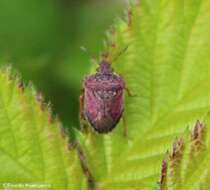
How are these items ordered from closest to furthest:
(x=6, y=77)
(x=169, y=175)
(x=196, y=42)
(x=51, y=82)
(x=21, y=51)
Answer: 1. (x=169, y=175)
2. (x=6, y=77)
3. (x=196, y=42)
4. (x=51, y=82)
5. (x=21, y=51)

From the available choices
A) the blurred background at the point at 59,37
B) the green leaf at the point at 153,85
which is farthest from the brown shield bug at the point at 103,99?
the blurred background at the point at 59,37

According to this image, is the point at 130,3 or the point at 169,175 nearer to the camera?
the point at 169,175

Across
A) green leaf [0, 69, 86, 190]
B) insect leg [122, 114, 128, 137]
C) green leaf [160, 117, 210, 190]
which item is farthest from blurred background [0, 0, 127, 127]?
green leaf [160, 117, 210, 190]

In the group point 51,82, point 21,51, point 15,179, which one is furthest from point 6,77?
point 21,51

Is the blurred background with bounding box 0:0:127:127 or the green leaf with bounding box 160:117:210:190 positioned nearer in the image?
the green leaf with bounding box 160:117:210:190

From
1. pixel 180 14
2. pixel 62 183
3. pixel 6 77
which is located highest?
pixel 180 14

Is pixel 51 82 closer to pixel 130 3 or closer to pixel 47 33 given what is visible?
pixel 47 33

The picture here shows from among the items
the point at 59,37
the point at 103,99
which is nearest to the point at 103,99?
the point at 103,99

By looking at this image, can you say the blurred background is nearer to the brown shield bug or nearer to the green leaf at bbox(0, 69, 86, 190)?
the brown shield bug
